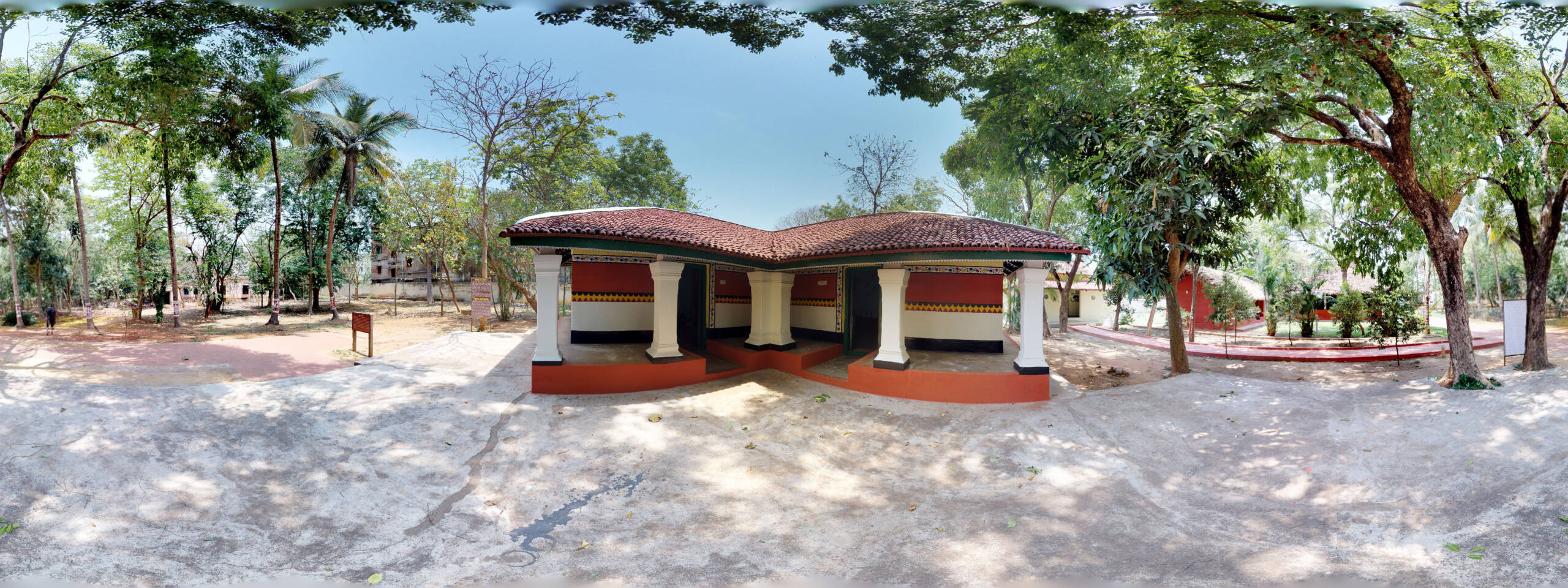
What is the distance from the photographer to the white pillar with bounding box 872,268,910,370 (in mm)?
7832

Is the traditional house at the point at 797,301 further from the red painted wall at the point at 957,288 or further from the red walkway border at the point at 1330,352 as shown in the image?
the red walkway border at the point at 1330,352

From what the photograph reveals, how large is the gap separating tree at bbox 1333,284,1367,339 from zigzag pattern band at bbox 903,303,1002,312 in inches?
365

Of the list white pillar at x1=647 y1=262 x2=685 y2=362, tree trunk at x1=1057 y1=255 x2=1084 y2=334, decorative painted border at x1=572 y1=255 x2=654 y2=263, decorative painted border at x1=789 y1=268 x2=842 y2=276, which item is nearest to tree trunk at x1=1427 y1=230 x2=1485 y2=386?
decorative painted border at x1=789 y1=268 x2=842 y2=276

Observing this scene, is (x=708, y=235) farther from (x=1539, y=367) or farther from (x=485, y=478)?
(x=1539, y=367)

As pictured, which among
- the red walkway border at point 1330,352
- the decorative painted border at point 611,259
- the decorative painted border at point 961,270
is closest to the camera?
the decorative painted border at point 611,259

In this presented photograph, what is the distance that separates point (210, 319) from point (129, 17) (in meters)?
11.8

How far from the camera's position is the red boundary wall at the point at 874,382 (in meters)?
7.15

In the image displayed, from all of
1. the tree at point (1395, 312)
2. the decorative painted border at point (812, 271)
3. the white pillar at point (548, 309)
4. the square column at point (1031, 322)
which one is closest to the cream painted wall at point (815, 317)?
the decorative painted border at point (812, 271)

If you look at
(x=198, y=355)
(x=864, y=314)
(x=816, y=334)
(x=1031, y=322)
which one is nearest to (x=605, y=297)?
(x=816, y=334)

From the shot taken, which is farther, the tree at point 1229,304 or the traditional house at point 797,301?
the tree at point 1229,304

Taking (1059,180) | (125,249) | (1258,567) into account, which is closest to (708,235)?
(1258,567)

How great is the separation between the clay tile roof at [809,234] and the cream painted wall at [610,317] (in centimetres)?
195

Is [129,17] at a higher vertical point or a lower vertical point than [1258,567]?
higher

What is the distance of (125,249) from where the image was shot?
17.3 metres
